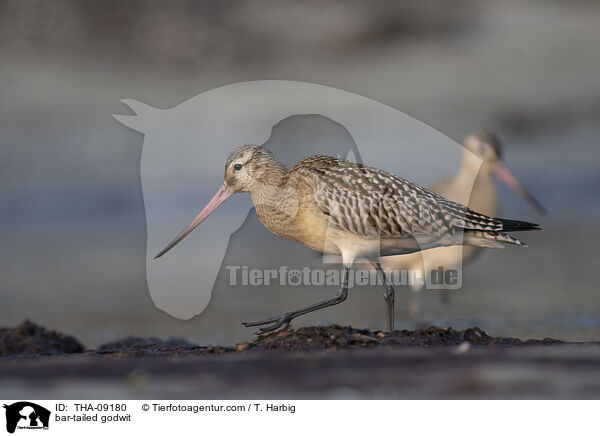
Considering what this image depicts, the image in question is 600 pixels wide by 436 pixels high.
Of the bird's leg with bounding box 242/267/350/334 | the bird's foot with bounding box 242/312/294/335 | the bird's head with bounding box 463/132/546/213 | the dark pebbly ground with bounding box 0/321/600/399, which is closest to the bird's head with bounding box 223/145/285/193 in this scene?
the bird's leg with bounding box 242/267/350/334

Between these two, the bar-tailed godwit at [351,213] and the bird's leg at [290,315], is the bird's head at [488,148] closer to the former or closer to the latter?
the bar-tailed godwit at [351,213]

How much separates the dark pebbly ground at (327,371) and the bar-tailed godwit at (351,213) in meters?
0.91

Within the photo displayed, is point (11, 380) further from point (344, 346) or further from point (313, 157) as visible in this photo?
point (313, 157)

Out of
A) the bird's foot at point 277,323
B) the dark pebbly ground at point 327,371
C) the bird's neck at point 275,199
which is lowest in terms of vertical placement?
the dark pebbly ground at point 327,371

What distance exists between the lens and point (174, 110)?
6.86m

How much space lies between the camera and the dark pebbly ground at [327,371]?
3.92 metres

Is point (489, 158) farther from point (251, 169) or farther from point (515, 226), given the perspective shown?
point (251, 169)

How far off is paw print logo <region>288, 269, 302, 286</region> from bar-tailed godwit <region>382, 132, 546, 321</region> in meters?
1.76

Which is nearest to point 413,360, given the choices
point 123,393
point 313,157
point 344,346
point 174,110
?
point 344,346

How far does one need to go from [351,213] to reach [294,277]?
496cm

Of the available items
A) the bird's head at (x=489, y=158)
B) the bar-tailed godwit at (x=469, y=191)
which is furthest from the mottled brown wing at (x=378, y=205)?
the bird's head at (x=489, y=158)

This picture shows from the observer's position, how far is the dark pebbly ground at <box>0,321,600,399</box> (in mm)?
3918

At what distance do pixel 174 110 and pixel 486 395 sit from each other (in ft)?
12.9

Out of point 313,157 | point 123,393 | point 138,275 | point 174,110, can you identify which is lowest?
point 123,393
